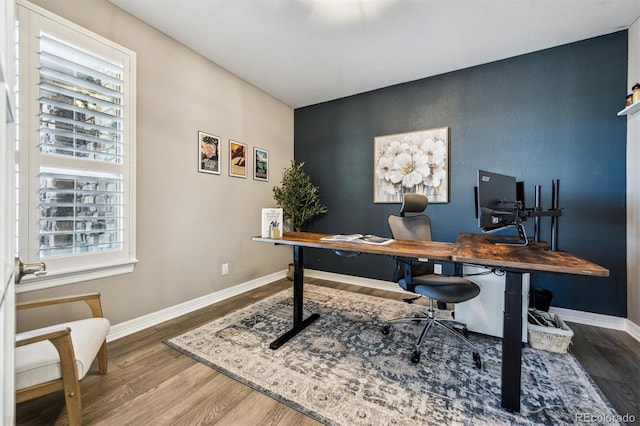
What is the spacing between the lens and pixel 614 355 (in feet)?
6.24

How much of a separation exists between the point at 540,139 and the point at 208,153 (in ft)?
11.8

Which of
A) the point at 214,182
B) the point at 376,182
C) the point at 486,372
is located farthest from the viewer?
the point at 376,182

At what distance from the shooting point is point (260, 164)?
3.60 metres

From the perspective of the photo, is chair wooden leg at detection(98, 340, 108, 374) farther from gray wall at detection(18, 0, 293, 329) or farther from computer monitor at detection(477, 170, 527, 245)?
computer monitor at detection(477, 170, 527, 245)

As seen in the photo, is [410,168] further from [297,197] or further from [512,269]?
[512,269]

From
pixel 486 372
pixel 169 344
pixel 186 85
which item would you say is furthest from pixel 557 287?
pixel 186 85

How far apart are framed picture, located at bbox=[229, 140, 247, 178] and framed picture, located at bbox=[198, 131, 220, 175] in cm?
19

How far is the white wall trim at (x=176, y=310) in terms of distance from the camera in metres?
2.13

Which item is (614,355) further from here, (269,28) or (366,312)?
(269,28)

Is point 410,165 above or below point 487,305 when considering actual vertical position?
above

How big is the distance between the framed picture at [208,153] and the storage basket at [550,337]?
3.37 metres

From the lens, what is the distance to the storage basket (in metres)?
1.88

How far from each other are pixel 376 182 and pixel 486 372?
242 cm

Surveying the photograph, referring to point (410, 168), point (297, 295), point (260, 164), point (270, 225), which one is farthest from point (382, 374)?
point (260, 164)
